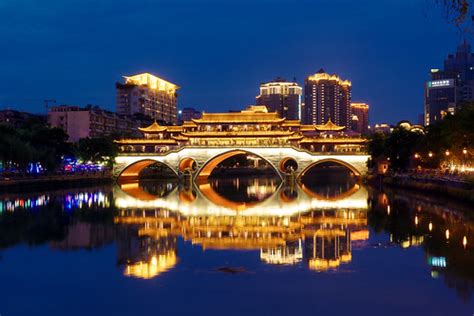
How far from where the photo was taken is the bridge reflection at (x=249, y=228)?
18.2 m

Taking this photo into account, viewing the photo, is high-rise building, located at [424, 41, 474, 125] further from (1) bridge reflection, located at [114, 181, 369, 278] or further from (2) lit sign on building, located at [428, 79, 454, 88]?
(1) bridge reflection, located at [114, 181, 369, 278]

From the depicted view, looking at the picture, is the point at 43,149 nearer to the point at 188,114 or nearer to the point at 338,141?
the point at 338,141

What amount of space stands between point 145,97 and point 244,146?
70431 millimetres

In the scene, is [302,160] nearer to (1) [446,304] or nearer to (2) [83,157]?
(2) [83,157]

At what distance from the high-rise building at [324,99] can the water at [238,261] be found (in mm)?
131651

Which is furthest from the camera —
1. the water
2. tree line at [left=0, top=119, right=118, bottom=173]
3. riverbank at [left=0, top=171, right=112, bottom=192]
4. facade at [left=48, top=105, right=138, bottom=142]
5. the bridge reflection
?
facade at [left=48, top=105, right=138, bottom=142]

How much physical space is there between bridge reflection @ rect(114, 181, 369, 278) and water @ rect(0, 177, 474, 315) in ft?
0.19

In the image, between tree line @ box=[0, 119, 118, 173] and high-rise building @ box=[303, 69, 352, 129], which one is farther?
high-rise building @ box=[303, 69, 352, 129]

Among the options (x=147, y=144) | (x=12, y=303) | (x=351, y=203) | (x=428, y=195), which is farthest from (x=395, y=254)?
(x=147, y=144)

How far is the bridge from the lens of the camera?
61.1 m

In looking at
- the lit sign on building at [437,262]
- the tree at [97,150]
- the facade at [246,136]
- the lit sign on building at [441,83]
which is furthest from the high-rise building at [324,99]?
the lit sign on building at [437,262]

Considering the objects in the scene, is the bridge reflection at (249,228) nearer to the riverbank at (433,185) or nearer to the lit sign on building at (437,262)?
the lit sign on building at (437,262)

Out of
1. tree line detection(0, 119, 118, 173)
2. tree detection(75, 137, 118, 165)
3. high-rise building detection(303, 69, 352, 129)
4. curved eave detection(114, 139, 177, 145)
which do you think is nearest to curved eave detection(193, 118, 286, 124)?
curved eave detection(114, 139, 177, 145)

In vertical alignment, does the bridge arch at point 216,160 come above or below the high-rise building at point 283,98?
below
